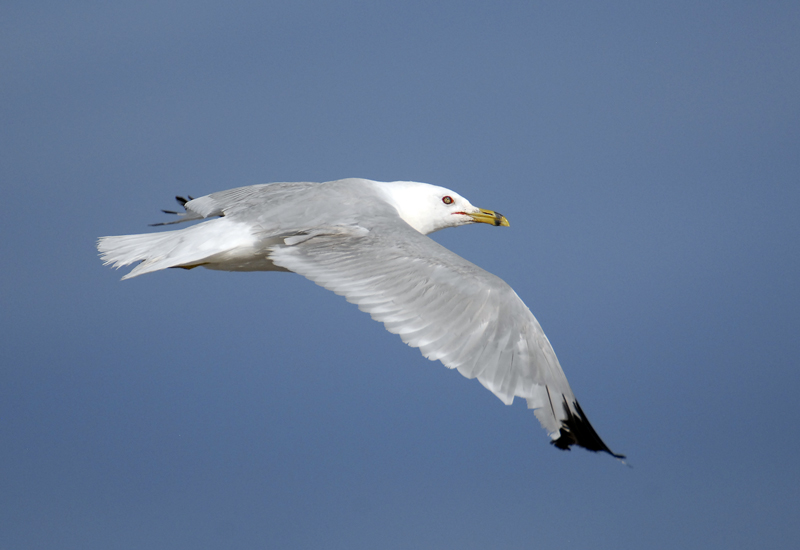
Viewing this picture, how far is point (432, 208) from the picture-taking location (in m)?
5.14

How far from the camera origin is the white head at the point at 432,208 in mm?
4988

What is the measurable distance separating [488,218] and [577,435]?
2.30 meters

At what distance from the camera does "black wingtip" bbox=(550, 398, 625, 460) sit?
3183mm

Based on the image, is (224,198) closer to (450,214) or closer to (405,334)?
(450,214)

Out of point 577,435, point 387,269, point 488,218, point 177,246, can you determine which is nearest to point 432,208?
point 488,218

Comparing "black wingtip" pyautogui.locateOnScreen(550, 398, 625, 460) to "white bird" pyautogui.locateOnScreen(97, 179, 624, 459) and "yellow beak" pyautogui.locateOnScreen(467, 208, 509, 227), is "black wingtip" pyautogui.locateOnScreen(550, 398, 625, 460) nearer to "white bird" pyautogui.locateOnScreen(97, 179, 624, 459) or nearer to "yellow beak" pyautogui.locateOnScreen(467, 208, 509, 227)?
"white bird" pyautogui.locateOnScreen(97, 179, 624, 459)

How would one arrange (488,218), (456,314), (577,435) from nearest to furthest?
(577,435)
(456,314)
(488,218)

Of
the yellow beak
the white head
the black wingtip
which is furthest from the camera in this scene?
the yellow beak

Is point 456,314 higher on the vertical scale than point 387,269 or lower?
lower

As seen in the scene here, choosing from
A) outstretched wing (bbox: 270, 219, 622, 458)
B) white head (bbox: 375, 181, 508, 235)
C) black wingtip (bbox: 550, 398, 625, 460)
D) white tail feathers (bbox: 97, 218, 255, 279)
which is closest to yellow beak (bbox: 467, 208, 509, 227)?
white head (bbox: 375, 181, 508, 235)

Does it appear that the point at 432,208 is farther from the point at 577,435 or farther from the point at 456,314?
the point at 577,435

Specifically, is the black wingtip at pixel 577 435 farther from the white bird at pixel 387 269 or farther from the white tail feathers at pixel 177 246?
the white tail feathers at pixel 177 246

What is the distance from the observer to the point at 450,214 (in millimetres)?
5211

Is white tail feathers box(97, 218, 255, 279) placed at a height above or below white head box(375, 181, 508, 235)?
below
